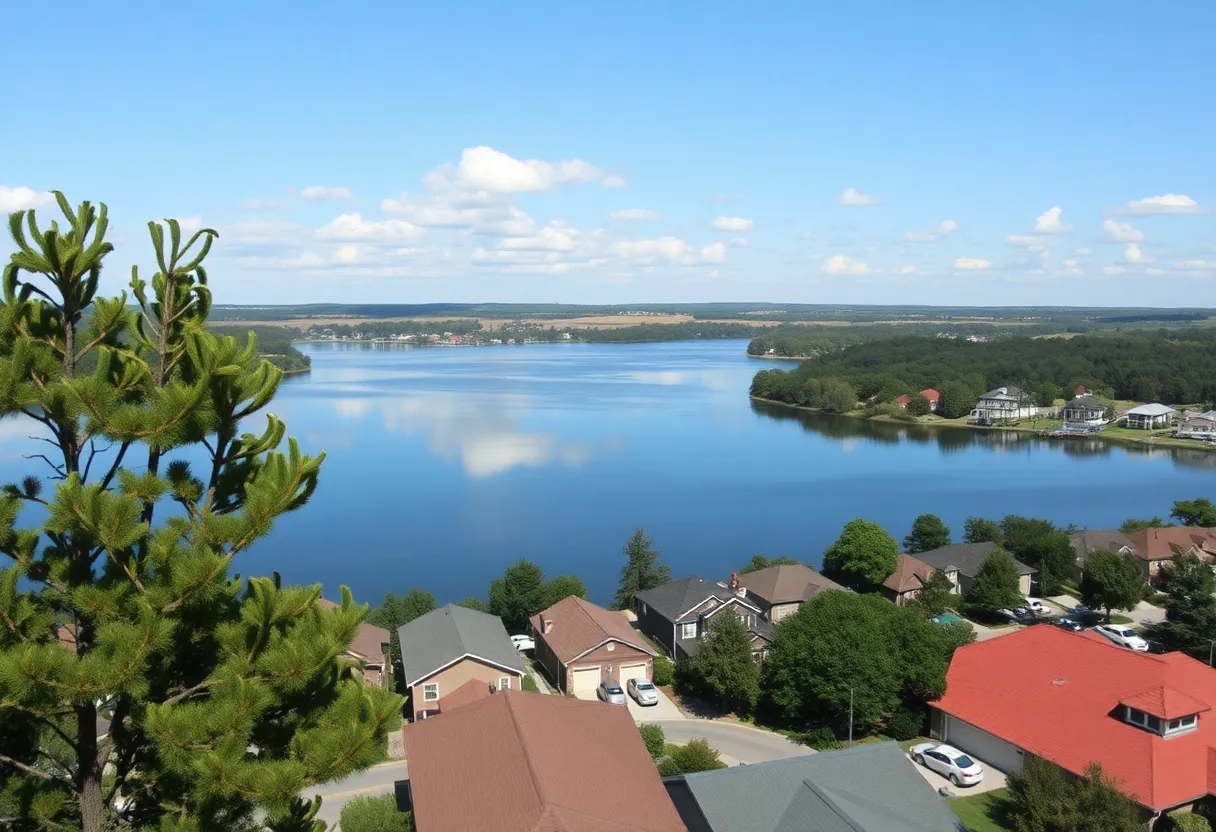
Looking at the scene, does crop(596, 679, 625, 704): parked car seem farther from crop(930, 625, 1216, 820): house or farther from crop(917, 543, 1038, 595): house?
crop(917, 543, 1038, 595): house

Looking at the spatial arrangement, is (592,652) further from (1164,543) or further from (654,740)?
(1164,543)

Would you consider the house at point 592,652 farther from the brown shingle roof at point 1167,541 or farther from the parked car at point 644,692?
the brown shingle roof at point 1167,541

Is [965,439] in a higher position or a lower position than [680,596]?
lower

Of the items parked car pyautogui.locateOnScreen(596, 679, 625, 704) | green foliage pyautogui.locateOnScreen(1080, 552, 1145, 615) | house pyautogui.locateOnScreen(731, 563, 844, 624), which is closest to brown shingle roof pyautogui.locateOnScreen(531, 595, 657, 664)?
parked car pyautogui.locateOnScreen(596, 679, 625, 704)

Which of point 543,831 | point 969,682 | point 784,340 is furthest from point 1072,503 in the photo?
point 784,340

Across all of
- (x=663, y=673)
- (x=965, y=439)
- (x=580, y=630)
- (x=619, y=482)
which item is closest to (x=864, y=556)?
(x=663, y=673)

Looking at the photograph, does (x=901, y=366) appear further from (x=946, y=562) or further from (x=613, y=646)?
(x=613, y=646)
